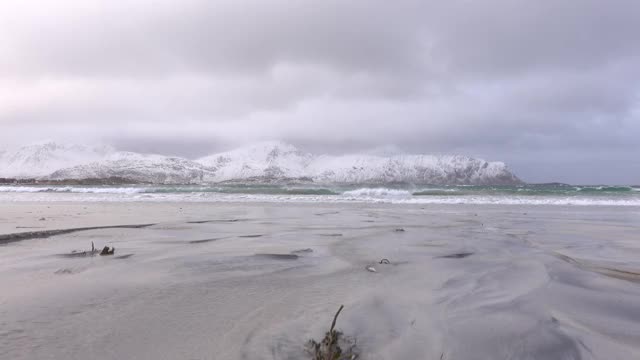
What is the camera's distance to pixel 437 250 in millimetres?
7352

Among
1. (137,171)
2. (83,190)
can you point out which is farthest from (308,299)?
(137,171)

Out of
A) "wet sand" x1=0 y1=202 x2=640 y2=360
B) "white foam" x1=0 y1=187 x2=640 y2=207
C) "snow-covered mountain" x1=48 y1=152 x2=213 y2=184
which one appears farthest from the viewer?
"snow-covered mountain" x1=48 y1=152 x2=213 y2=184

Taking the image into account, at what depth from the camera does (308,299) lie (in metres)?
4.05

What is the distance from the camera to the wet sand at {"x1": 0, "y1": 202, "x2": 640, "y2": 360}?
288 centimetres

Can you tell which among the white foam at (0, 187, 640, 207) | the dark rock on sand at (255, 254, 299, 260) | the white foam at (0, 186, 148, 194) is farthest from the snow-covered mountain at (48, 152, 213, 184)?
the dark rock on sand at (255, 254, 299, 260)

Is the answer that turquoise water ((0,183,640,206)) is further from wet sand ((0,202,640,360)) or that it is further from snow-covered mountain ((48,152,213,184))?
snow-covered mountain ((48,152,213,184))

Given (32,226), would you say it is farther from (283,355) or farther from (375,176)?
(375,176)

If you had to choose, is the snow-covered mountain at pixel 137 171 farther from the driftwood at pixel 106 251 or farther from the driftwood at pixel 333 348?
the driftwood at pixel 333 348

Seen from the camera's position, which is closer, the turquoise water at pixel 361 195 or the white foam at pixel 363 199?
the white foam at pixel 363 199

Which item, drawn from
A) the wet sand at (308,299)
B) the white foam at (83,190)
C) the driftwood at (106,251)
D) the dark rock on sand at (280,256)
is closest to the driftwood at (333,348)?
the wet sand at (308,299)

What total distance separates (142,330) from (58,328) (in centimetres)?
59

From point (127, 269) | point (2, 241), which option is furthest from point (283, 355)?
point (2, 241)

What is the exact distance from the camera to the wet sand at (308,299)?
2877 mm

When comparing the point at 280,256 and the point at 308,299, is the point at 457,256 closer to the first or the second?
the point at 280,256
